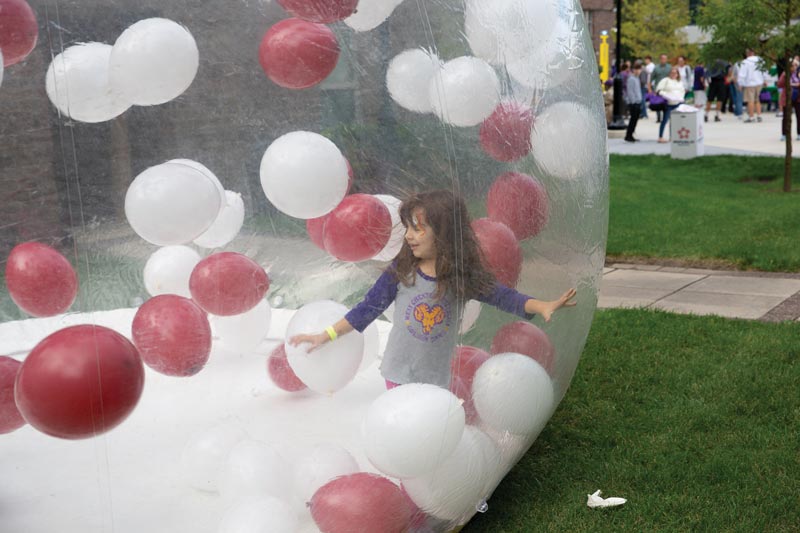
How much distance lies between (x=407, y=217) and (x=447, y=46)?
1.77 ft

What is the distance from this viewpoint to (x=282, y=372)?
3.21m

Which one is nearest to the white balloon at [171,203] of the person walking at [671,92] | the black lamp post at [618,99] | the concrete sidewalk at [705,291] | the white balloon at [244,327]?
the white balloon at [244,327]

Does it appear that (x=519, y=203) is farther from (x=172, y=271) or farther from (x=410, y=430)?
(x=172, y=271)

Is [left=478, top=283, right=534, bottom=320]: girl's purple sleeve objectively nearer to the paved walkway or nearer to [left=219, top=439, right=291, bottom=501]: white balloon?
[left=219, top=439, right=291, bottom=501]: white balloon

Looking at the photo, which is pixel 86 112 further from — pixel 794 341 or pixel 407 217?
pixel 794 341

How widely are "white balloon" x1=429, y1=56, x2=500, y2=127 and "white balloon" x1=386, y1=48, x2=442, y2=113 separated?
24mm

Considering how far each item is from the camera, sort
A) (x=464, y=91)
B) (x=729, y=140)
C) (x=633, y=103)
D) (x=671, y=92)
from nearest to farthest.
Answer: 1. (x=464, y=91)
2. (x=729, y=140)
3. (x=671, y=92)
4. (x=633, y=103)

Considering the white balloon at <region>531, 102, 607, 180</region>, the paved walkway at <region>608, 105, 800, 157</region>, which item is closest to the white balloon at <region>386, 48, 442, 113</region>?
the white balloon at <region>531, 102, 607, 180</region>

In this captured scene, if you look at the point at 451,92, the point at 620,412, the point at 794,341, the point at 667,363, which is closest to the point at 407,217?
the point at 451,92

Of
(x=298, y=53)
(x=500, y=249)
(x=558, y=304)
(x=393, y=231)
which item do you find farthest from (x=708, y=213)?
(x=298, y=53)

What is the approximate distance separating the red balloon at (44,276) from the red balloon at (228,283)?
0.52 meters

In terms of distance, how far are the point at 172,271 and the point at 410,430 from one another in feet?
3.55

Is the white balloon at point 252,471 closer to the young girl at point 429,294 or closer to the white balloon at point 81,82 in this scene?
the young girl at point 429,294

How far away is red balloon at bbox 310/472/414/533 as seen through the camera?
2908mm
